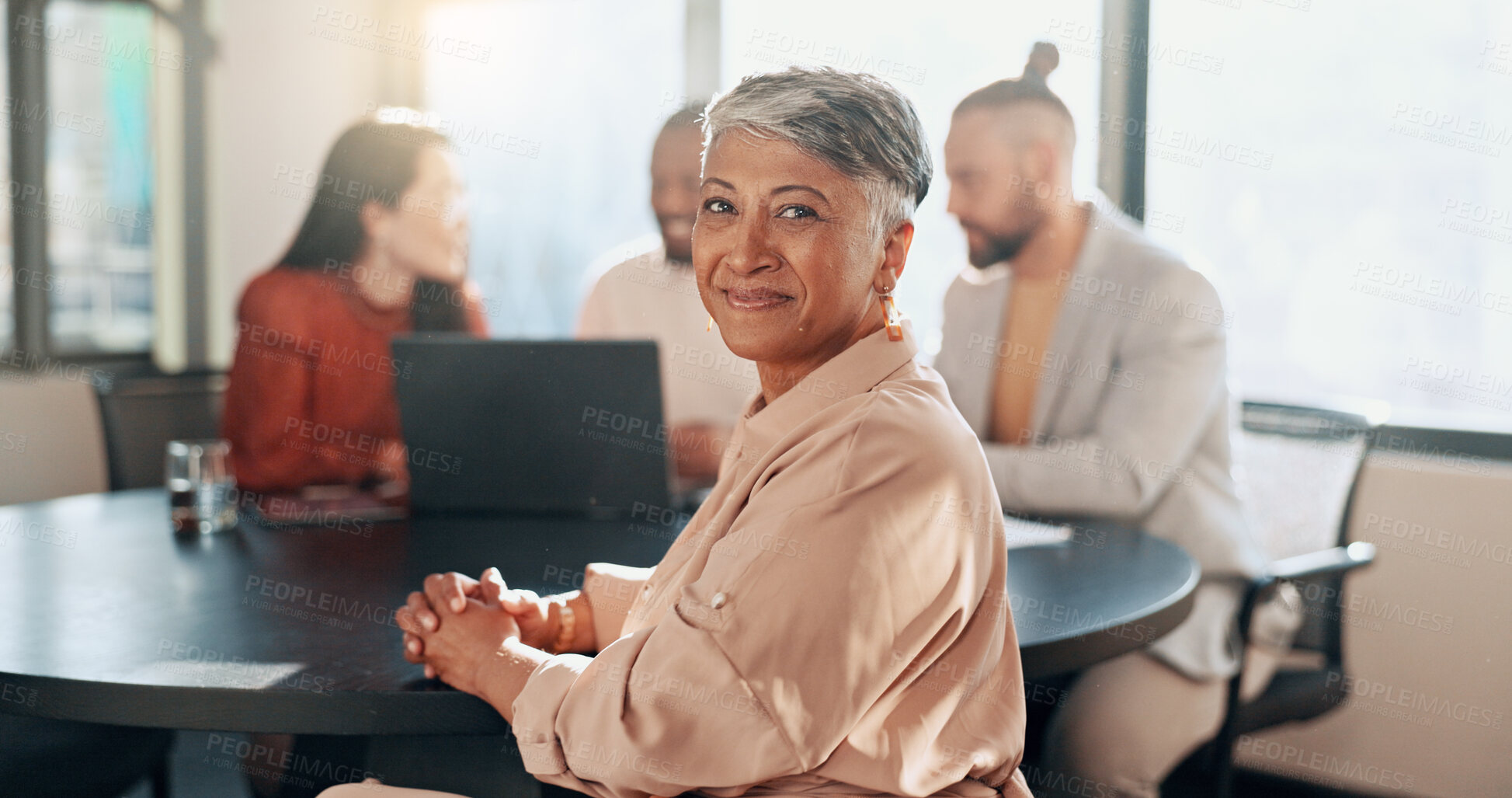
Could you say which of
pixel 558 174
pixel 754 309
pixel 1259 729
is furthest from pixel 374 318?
pixel 1259 729

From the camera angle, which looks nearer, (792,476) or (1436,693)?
(792,476)

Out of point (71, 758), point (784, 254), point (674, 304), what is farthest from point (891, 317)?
point (674, 304)

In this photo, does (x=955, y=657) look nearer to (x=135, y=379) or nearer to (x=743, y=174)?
(x=743, y=174)

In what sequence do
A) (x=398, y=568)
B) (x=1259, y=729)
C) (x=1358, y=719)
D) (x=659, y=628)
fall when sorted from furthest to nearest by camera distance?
(x=1358, y=719), (x=1259, y=729), (x=398, y=568), (x=659, y=628)

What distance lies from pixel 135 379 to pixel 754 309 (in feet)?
12.7

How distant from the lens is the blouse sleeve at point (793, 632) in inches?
39.1

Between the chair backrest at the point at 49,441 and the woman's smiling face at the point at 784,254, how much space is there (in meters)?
2.33

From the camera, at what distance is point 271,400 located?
9.25 feet

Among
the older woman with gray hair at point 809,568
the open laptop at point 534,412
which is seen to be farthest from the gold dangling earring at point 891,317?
the open laptop at point 534,412

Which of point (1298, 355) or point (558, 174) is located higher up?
point (558, 174)

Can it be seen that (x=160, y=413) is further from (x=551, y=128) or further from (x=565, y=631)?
(x=565, y=631)

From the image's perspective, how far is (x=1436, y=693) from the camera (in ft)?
7.88

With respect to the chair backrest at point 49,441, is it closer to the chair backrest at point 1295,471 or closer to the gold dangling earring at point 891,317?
the gold dangling earring at point 891,317

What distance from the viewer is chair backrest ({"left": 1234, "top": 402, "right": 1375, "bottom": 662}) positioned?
9.07 ft
